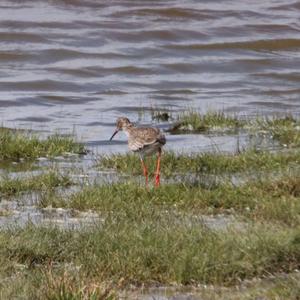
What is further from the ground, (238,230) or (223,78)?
(238,230)

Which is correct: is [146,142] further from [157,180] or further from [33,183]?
[33,183]

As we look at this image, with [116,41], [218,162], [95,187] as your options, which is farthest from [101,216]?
[116,41]

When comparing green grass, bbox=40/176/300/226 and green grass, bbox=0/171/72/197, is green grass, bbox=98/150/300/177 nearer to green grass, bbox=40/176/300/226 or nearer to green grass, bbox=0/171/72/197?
green grass, bbox=0/171/72/197

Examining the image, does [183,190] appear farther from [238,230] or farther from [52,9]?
[52,9]

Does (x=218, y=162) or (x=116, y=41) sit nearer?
(x=218, y=162)

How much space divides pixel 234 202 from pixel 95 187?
1301 mm

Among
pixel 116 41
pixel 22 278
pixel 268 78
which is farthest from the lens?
pixel 116 41

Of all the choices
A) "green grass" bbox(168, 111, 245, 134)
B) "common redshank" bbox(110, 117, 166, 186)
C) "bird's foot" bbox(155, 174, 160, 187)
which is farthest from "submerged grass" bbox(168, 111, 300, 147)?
"bird's foot" bbox(155, 174, 160, 187)

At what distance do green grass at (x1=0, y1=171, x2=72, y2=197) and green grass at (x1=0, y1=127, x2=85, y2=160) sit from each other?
1557 mm

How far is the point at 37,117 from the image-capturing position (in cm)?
1573

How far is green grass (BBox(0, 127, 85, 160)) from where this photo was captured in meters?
12.1

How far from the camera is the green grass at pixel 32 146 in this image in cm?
1212

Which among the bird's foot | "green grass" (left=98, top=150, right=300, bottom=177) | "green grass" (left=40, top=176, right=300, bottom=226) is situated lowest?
"green grass" (left=98, top=150, right=300, bottom=177)

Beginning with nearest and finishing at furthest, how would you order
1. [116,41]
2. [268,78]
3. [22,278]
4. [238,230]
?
[22,278] < [238,230] < [268,78] < [116,41]
